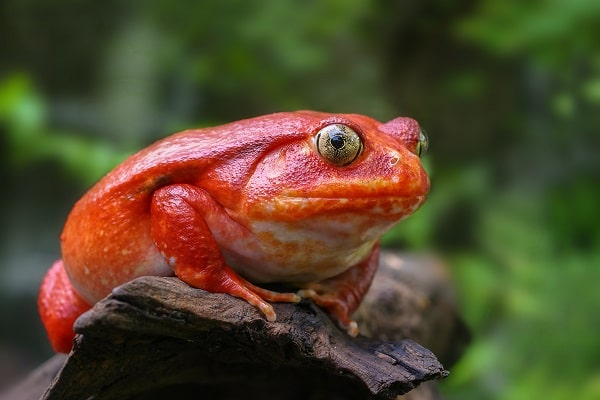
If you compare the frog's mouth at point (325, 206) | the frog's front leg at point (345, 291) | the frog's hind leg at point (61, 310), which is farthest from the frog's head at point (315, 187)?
the frog's hind leg at point (61, 310)

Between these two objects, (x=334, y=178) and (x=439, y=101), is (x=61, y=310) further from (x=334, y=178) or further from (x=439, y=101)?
(x=439, y=101)

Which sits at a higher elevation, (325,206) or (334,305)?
(325,206)

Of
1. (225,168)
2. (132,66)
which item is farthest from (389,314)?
(132,66)

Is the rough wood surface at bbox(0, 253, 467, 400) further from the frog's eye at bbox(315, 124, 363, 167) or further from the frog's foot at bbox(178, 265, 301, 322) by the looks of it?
the frog's eye at bbox(315, 124, 363, 167)

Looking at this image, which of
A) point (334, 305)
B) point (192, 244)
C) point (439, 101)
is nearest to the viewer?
point (192, 244)

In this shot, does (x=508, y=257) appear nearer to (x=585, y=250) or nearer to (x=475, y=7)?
(x=585, y=250)

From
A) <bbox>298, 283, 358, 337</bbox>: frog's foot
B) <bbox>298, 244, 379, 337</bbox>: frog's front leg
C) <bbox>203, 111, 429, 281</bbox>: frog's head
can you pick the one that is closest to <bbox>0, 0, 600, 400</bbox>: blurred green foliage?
<bbox>298, 244, 379, 337</bbox>: frog's front leg

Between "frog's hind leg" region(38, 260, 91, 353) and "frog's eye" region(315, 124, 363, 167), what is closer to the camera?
"frog's eye" region(315, 124, 363, 167)

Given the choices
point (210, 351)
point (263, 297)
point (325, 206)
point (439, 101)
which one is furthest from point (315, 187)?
point (439, 101)

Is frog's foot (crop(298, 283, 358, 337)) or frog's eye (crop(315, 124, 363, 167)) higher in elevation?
frog's eye (crop(315, 124, 363, 167))
